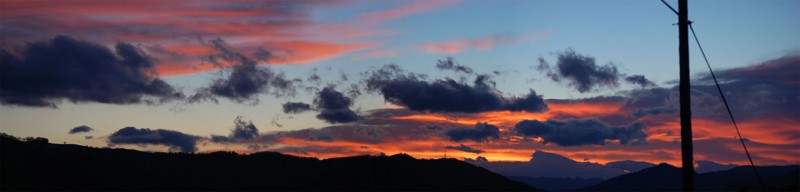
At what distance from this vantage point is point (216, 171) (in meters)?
78.2

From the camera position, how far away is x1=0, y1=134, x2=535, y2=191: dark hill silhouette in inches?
2566

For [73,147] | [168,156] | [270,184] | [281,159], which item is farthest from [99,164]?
[281,159]

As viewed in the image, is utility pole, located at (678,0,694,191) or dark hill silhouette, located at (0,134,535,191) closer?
utility pole, located at (678,0,694,191)

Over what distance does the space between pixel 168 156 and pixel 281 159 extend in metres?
13.4

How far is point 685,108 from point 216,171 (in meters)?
63.8

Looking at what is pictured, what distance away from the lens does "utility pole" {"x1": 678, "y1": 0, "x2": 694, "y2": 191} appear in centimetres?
2031

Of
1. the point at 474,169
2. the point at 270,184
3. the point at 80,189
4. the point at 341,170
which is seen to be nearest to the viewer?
the point at 80,189

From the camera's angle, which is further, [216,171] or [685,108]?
[216,171]

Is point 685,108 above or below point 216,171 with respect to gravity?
above

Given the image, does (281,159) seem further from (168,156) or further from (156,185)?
(156,185)

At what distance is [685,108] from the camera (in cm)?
2036

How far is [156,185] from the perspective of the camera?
68062mm

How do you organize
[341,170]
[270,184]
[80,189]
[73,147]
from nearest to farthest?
[80,189], [73,147], [270,184], [341,170]

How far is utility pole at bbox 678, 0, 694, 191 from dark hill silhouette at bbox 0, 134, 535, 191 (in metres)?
54.4
